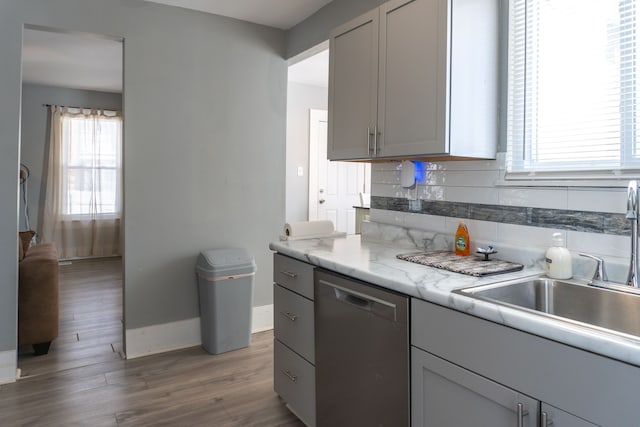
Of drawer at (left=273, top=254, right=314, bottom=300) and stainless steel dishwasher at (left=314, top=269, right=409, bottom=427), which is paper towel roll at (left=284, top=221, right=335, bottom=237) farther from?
stainless steel dishwasher at (left=314, top=269, right=409, bottom=427)

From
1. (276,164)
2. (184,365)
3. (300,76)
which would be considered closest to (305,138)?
(300,76)

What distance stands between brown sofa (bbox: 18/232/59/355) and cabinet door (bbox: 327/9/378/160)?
2152 millimetres

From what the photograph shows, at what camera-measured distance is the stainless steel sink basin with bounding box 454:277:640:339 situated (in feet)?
4.42

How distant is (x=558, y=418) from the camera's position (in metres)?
1.04

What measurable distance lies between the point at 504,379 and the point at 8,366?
2.87 metres

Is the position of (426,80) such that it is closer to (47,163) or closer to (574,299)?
(574,299)

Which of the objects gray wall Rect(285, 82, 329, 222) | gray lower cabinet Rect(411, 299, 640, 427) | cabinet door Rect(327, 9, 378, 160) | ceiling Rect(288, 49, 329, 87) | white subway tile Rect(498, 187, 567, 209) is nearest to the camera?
gray lower cabinet Rect(411, 299, 640, 427)

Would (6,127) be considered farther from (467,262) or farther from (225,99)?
(467,262)

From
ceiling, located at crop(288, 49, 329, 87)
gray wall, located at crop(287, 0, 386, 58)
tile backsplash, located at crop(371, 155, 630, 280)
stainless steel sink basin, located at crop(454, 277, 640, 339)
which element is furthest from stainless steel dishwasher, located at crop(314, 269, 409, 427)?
ceiling, located at crop(288, 49, 329, 87)

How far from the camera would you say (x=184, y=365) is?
2.95m

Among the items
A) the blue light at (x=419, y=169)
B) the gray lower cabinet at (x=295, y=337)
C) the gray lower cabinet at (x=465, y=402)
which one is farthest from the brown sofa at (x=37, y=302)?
the gray lower cabinet at (x=465, y=402)

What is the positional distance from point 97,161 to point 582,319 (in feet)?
21.9

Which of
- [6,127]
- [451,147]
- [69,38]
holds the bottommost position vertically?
[451,147]

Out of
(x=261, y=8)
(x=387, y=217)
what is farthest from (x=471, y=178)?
(x=261, y=8)
